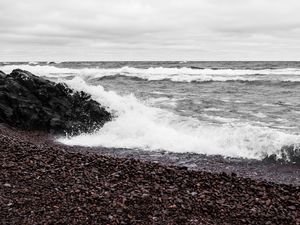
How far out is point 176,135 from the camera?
40.1 feet

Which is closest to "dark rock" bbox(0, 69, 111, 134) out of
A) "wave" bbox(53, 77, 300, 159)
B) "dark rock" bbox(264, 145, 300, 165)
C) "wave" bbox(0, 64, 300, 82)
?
"wave" bbox(53, 77, 300, 159)

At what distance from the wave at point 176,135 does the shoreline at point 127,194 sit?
2.71 m

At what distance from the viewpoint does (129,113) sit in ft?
50.0

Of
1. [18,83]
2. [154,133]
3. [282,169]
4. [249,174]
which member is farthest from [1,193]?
[18,83]

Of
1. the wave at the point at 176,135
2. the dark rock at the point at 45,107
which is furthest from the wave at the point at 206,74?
the dark rock at the point at 45,107

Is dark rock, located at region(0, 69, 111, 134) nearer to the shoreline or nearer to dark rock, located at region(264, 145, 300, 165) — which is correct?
the shoreline

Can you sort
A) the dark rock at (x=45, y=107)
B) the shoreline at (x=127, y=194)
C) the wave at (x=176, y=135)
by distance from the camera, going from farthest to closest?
the dark rock at (x=45, y=107) < the wave at (x=176, y=135) < the shoreline at (x=127, y=194)

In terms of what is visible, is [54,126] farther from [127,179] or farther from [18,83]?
[127,179]

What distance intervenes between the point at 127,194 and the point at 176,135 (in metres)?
5.94

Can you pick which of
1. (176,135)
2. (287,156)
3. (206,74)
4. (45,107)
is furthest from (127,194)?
(206,74)

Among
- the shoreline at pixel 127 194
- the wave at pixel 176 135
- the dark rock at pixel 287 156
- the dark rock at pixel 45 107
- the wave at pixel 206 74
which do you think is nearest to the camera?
the shoreline at pixel 127 194

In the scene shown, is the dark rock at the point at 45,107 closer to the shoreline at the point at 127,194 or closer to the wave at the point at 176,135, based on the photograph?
the wave at the point at 176,135

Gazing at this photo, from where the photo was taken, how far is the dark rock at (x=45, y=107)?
12.9 meters

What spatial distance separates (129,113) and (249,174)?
7.21 metres
